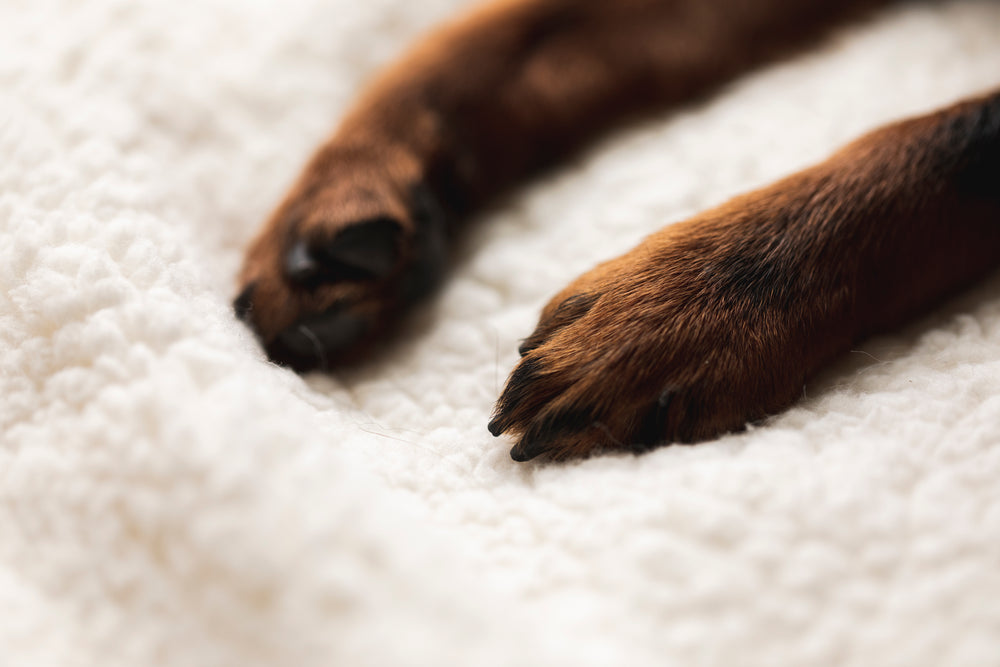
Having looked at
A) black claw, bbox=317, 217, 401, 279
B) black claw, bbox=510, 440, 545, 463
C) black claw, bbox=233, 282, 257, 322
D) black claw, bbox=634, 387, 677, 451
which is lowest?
black claw, bbox=634, 387, 677, 451

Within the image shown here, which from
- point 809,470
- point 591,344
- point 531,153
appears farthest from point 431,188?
point 809,470

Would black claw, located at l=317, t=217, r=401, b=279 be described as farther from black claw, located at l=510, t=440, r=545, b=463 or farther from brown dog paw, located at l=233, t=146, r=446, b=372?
black claw, located at l=510, t=440, r=545, b=463

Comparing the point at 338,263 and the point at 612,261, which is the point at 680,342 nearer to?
the point at 612,261

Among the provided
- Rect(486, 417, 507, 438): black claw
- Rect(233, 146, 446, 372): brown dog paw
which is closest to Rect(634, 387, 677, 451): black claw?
Rect(486, 417, 507, 438): black claw

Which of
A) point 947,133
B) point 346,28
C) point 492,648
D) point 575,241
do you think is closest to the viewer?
point 492,648

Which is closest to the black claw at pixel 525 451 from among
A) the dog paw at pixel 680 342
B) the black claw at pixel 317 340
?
the dog paw at pixel 680 342

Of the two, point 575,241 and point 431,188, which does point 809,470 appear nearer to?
point 575,241

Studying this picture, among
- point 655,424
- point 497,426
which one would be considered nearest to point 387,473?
point 497,426

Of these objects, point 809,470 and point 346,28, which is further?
point 346,28
